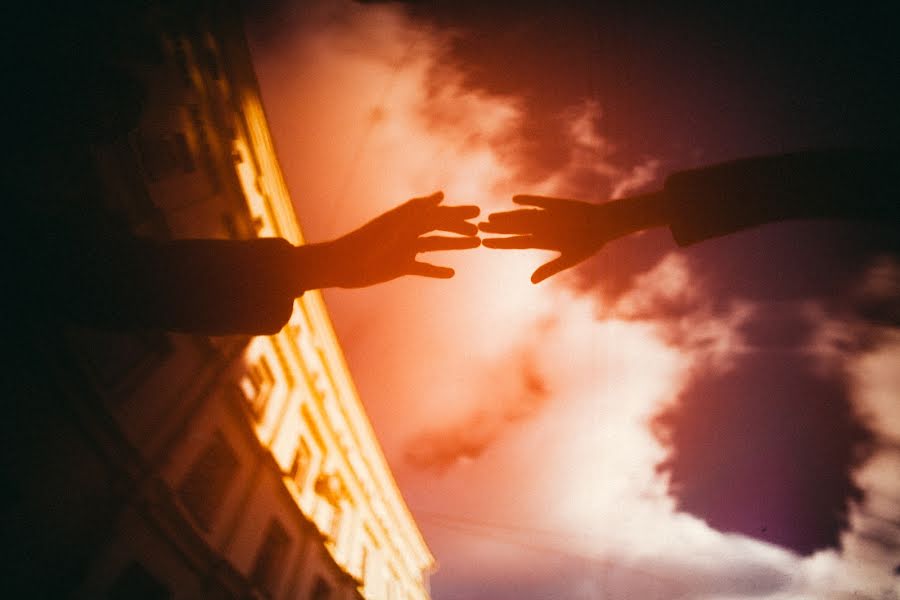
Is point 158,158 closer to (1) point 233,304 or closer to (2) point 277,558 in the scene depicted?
(1) point 233,304

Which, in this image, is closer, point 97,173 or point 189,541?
point 97,173

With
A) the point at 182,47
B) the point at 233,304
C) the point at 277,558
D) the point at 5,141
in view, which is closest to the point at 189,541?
the point at 277,558

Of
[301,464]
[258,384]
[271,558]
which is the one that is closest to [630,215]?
[258,384]

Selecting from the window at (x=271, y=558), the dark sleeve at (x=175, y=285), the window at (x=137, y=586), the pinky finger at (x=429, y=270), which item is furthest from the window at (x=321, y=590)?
the pinky finger at (x=429, y=270)

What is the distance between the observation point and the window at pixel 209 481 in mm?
7488

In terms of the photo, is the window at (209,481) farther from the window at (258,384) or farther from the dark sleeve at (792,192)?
the dark sleeve at (792,192)

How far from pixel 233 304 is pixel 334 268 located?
496 mm

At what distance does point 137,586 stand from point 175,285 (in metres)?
7.08

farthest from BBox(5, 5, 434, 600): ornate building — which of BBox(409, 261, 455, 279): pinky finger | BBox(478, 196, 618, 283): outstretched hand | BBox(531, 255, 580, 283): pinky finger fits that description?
BBox(531, 255, 580, 283): pinky finger

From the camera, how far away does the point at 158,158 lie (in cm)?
776

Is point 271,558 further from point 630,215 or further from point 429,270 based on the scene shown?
point 630,215

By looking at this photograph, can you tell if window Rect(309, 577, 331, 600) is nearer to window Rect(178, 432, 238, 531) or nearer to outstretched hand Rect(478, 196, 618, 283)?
window Rect(178, 432, 238, 531)

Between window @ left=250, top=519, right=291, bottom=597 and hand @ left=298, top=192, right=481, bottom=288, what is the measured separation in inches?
372

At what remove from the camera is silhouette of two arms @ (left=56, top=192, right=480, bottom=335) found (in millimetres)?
1868
